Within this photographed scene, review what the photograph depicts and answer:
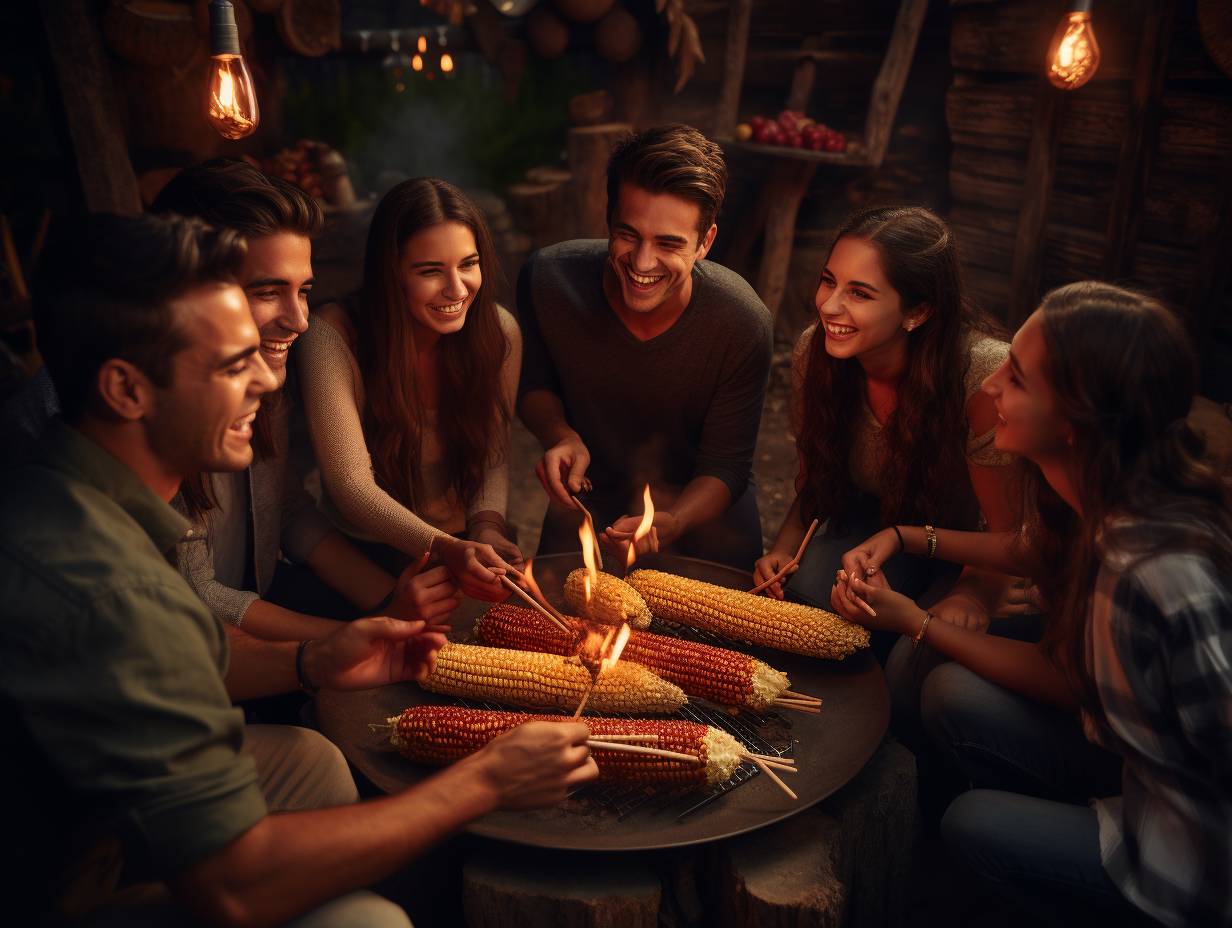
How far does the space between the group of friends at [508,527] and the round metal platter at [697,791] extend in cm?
15

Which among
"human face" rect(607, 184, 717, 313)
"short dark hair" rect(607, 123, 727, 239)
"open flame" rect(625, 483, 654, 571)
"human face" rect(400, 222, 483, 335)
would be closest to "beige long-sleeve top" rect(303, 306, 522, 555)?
"human face" rect(400, 222, 483, 335)

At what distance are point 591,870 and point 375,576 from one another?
1.88 m

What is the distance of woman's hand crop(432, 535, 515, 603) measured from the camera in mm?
3211

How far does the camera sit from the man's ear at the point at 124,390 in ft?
6.52

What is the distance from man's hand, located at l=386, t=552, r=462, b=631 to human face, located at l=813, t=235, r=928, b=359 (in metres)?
1.77

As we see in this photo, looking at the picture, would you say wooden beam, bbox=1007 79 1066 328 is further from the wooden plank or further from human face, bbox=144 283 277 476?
human face, bbox=144 283 277 476

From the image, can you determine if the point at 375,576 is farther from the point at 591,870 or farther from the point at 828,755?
the point at 828,755

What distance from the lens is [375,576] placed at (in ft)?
13.1

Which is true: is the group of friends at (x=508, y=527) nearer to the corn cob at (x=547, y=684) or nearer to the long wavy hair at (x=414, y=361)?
the long wavy hair at (x=414, y=361)

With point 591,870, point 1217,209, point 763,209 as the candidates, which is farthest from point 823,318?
point 763,209

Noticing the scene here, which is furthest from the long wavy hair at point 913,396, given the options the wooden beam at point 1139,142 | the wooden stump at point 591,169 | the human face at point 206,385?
the wooden stump at point 591,169

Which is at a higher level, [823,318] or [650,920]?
[823,318]

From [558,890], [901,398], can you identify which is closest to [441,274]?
[901,398]

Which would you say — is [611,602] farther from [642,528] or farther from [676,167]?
[676,167]
